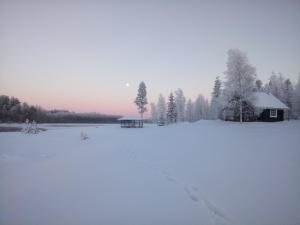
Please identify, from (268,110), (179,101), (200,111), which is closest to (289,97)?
(268,110)

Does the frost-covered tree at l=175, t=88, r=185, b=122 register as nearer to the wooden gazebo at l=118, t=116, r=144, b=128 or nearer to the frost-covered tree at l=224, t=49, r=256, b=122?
the wooden gazebo at l=118, t=116, r=144, b=128

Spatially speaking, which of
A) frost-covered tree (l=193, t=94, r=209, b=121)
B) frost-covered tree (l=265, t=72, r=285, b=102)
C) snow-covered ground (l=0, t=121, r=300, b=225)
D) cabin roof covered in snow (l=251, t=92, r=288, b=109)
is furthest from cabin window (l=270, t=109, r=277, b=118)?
frost-covered tree (l=193, t=94, r=209, b=121)

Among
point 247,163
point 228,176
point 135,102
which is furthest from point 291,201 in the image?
point 135,102

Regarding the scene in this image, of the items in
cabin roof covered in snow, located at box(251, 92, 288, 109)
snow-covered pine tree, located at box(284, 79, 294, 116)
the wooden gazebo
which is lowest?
the wooden gazebo

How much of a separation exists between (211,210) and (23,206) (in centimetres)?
759

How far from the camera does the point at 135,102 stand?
72438 millimetres

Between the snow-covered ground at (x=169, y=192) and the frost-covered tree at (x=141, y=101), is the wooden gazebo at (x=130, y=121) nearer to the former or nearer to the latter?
the frost-covered tree at (x=141, y=101)

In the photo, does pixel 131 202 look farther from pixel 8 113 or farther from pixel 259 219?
pixel 8 113

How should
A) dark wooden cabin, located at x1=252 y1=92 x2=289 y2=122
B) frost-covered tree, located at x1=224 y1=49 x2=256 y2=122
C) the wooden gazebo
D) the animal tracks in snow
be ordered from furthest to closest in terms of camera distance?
1. the wooden gazebo
2. dark wooden cabin, located at x1=252 y1=92 x2=289 y2=122
3. frost-covered tree, located at x1=224 y1=49 x2=256 y2=122
4. the animal tracks in snow

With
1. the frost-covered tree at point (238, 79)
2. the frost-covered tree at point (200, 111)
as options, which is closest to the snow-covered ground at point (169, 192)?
the frost-covered tree at point (238, 79)

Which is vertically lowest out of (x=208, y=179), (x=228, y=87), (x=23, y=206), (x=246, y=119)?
(x=23, y=206)

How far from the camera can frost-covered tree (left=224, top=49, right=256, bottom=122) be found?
110ft

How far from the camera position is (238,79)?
3397 cm

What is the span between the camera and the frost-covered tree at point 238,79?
33.6 m
